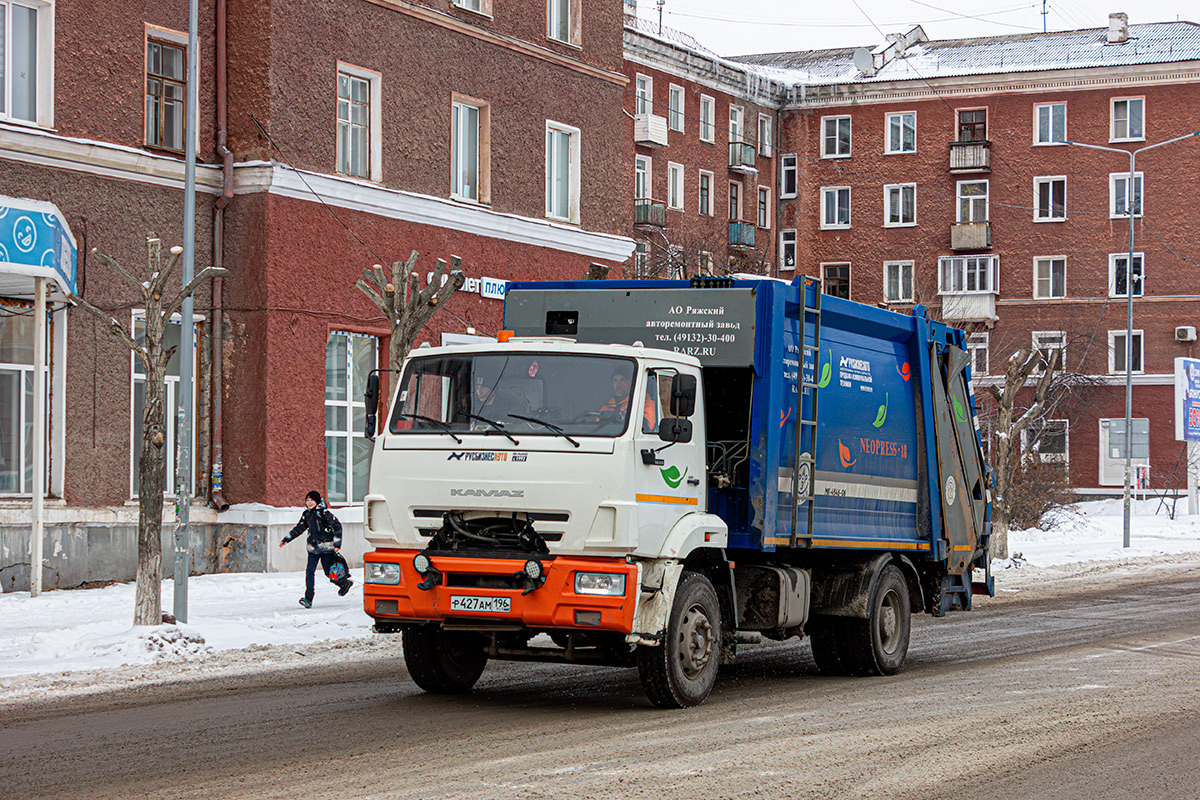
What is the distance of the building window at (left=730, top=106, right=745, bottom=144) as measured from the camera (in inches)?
2361

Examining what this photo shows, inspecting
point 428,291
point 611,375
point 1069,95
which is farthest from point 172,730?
point 1069,95

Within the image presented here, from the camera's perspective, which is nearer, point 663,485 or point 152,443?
point 663,485

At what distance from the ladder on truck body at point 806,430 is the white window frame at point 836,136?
171 feet

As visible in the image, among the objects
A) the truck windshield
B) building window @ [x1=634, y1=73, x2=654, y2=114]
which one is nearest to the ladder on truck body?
the truck windshield

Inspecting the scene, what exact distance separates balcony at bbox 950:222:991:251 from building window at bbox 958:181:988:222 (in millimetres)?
422

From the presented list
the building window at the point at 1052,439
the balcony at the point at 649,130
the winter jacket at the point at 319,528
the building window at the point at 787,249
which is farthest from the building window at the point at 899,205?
the winter jacket at the point at 319,528

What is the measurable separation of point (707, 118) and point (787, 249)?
8179 mm

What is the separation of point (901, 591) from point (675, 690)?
3808 millimetres

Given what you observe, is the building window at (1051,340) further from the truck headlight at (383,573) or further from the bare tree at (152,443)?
the truck headlight at (383,573)

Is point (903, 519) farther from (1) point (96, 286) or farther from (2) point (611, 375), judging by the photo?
(1) point (96, 286)

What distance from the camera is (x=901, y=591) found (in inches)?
543

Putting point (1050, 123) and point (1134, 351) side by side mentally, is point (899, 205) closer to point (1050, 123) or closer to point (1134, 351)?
point (1050, 123)

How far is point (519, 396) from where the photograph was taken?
35.0 feet

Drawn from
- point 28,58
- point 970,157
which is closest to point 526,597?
point 28,58
